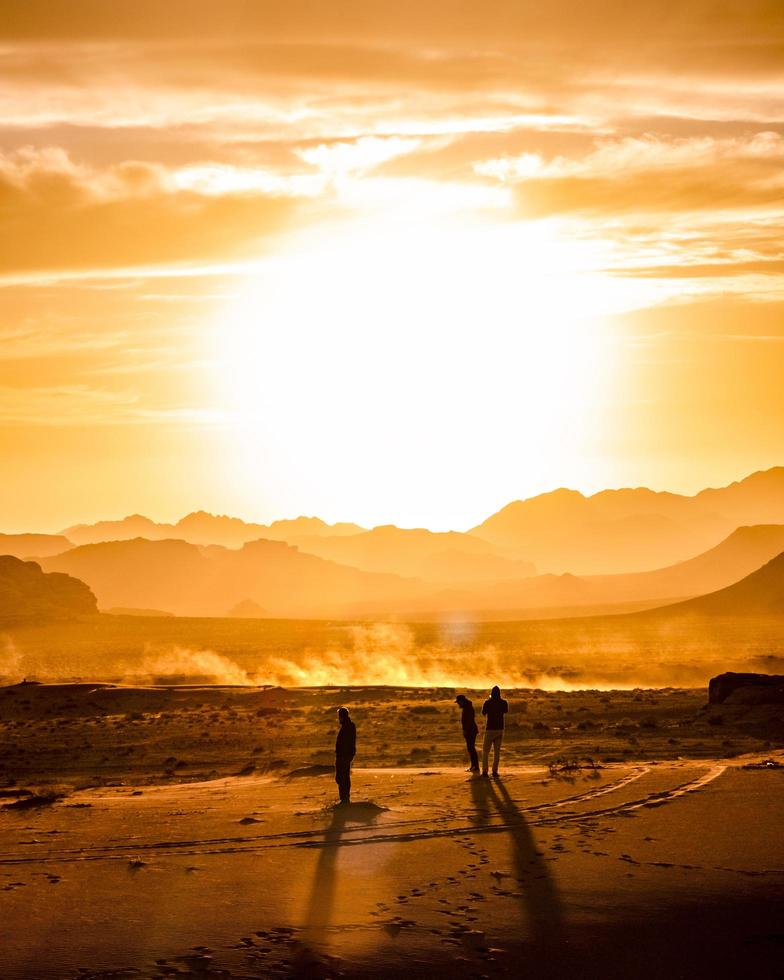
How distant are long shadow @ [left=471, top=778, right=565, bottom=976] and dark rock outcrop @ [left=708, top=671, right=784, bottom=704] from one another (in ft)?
60.8

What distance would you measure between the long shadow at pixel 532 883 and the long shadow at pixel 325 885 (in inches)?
82.4

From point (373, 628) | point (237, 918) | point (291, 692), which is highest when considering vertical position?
point (373, 628)

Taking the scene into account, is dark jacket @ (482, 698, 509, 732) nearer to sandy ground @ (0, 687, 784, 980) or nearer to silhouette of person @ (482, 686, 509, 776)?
silhouette of person @ (482, 686, 509, 776)

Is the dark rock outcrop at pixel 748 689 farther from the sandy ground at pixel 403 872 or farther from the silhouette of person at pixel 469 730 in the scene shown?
the silhouette of person at pixel 469 730

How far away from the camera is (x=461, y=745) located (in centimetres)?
3080

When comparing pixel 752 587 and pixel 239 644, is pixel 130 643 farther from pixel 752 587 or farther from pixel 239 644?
pixel 752 587

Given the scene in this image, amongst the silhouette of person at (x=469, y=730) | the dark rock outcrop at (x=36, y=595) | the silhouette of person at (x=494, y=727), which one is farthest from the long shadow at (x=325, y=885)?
the dark rock outcrop at (x=36, y=595)

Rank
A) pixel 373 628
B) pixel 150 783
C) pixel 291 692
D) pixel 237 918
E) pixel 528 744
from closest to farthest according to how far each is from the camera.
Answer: pixel 237 918 < pixel 150 783 < pixel 528 744 < pixel 291 692 < pixel 373 628

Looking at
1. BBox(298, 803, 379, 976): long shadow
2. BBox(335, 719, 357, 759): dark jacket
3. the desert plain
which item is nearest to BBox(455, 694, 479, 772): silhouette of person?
the desert plain

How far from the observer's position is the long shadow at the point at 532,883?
1227 cm

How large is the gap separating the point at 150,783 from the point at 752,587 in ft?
397

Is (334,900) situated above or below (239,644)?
below

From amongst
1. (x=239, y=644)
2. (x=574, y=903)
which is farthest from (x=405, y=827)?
(x=239, y=644)

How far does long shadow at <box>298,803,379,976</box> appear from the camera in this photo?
12.2 metres
